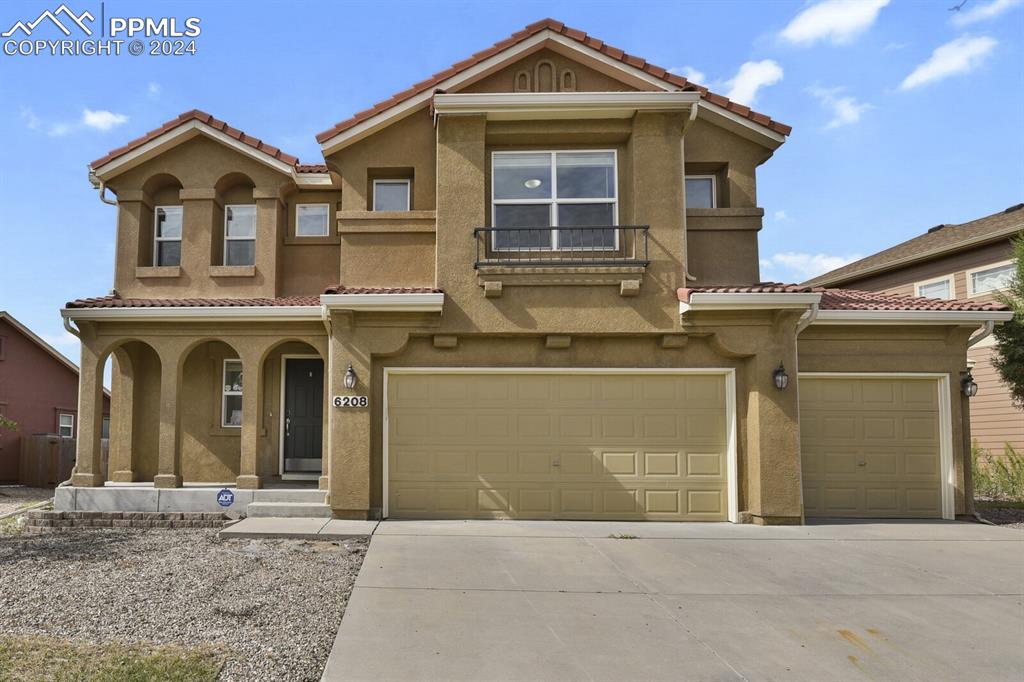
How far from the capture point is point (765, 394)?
9586 mm

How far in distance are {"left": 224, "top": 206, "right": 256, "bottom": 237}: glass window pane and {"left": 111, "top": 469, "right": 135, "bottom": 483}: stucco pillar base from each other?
Result: 442 cm

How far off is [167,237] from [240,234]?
132 centimetres

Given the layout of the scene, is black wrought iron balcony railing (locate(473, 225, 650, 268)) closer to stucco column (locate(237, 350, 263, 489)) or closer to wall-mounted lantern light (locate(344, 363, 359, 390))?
wall-mounted lantern light (locate(344, 363, 359, 390))

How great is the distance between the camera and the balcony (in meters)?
9.72

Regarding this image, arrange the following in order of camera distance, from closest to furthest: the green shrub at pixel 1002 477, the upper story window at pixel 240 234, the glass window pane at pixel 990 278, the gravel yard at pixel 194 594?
→ the gravel yard at pixel 194 594 → the upper story window at pixel 240 234 → the green shrub at pixel 1002 477 → the glass window pane at pixel 990 278

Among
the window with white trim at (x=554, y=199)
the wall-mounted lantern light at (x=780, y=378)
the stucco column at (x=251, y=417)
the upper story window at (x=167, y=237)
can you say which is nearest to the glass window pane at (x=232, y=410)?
the stucco column at (x=251, y=417)

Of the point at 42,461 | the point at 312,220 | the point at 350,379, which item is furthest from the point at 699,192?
the point at 42,461

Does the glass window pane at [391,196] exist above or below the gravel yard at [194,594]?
above

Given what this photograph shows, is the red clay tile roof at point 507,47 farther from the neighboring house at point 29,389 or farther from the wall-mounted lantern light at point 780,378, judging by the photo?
the neighboring house at point 29,389

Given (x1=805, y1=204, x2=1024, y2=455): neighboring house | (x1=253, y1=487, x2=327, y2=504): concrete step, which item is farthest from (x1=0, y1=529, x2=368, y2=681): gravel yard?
(x1=805, y1=204, x2=1024, y2=455): neighboring house

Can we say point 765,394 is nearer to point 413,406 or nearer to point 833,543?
point 833,543

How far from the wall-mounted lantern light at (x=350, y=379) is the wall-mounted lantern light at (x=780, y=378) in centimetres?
600

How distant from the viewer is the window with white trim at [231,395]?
11.8 metres

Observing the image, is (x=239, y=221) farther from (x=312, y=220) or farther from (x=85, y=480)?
(x=85, y=480)
